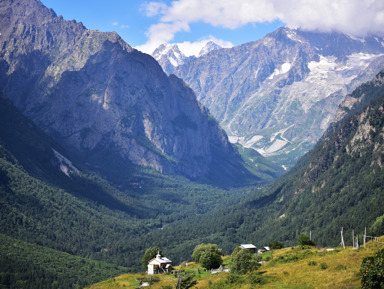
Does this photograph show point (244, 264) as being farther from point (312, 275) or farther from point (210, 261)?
point (210, 261)

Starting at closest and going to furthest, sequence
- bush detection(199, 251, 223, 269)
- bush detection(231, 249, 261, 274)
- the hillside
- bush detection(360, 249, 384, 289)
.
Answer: bush detection(360, 249, 384, 289) < the hillside < bush detection(231, 249, 261, 274) < bush detection(199, 251, 223, 269)

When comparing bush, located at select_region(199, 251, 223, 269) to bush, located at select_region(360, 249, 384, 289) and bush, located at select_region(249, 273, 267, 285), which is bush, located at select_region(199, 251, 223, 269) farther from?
bush, located at select_region(360, 249, 384, 289)

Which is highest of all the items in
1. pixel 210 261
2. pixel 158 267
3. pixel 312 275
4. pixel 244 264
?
pixel 210 261

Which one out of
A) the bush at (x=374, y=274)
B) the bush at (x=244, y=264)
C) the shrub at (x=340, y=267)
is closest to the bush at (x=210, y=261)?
the bush at (x=244, y=264)

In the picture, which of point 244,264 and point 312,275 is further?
point 244,264

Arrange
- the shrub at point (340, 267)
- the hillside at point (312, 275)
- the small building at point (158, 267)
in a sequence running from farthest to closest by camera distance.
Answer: the small building at point (158, 267), the shrub at point (340, 267), the hillside at point (312, 275)

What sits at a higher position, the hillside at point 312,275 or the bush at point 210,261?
the bush at point 210,261

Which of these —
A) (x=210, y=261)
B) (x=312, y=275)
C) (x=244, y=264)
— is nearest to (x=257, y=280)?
(x=312, y=275)

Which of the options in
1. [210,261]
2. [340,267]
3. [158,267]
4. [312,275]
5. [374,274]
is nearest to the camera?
[374,274]

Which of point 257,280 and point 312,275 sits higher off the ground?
point 312,275

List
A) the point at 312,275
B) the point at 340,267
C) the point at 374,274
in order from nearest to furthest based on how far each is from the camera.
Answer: the point at 374,274, the point at 312,275, the point at 340,267

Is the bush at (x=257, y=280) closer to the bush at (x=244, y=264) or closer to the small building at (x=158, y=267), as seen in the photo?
the bush at (x=244, y=264)

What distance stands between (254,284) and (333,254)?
28309mm

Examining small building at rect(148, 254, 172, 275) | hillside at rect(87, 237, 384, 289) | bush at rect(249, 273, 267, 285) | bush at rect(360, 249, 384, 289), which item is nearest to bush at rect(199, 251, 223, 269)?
small building at rect(148, 254, 172, 275)
